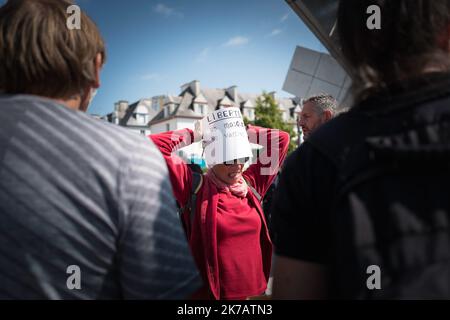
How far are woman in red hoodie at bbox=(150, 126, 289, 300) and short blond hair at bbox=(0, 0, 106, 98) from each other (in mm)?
1578

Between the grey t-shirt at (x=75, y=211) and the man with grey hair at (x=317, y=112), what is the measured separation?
3.15m

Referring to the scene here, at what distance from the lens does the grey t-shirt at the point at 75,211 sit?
1.18m

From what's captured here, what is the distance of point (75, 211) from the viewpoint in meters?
1.18

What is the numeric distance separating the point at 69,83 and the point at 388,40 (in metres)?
0.95

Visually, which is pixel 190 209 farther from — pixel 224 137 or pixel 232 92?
pixel 232 92

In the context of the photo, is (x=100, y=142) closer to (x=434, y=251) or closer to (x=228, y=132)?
(x=434, y=251)

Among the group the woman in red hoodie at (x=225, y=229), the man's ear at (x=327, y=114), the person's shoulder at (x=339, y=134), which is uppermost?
the man's ear at (x=327, y=114)

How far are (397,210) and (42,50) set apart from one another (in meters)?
1.10

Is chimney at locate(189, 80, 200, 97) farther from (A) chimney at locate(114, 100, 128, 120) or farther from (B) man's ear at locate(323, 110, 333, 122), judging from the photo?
(B) man's ear at locate(323, 110, 333, 122)

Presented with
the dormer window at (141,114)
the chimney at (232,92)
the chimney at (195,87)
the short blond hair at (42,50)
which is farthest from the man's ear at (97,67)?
the chimney at (232,92)

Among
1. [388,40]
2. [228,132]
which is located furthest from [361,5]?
[228,132]

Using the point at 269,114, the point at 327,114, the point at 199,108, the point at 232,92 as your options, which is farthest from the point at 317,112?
the point at 232,92

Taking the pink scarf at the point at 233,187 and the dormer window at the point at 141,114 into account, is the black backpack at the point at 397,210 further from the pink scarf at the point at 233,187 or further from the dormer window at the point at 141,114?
the dormer window at the point at 141,114

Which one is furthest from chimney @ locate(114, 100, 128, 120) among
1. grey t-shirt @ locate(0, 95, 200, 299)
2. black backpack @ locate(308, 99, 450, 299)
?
black backpack @ locate(308, 99, 450, 299)
